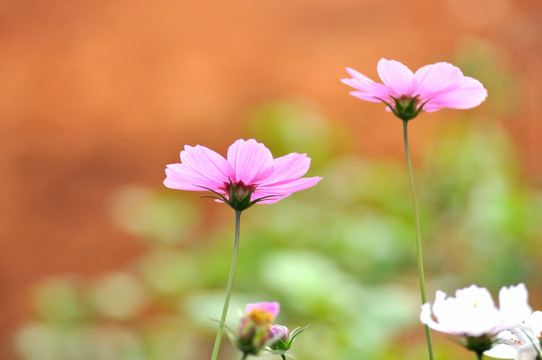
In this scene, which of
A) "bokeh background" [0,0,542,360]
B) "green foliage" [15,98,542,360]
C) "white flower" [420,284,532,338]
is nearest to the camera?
"white flower" [420,284,532,338]

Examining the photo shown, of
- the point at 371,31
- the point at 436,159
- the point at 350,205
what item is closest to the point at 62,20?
the point at 371,31

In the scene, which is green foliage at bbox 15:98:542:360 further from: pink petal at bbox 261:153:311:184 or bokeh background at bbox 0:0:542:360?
pink petal at bbox 261:153:311:184

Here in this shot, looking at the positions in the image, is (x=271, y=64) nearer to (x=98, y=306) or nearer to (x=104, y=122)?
(x=104, y=122)

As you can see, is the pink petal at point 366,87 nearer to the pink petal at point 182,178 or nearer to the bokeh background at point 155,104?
the pink petal at point 182,178

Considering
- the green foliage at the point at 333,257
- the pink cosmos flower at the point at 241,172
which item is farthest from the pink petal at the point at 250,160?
the green foliage at the point at 333,257

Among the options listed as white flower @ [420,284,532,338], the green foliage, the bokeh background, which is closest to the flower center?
white flower @ [420,284,532,338]

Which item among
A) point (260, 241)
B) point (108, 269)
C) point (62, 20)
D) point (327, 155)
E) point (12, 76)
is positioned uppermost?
point (62, 20)
